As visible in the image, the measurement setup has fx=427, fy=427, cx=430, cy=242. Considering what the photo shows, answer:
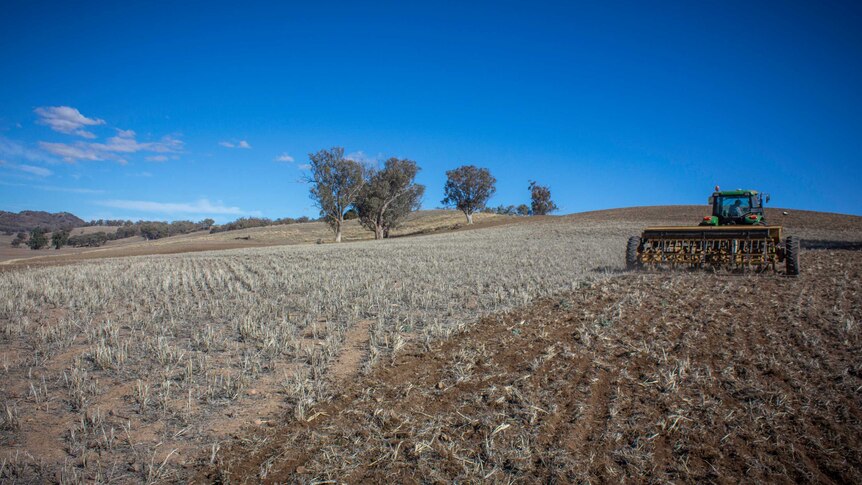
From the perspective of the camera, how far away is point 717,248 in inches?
589

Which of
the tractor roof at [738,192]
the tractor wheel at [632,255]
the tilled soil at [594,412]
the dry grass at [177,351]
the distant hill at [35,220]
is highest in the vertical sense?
the distant hill at [35,220]

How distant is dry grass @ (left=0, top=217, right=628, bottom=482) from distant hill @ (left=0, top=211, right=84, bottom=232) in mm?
103389

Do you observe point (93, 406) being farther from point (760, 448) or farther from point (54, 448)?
point (760, 448)

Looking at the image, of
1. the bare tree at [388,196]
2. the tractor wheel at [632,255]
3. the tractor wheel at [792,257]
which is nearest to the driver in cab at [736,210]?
the tractor wheel at [792,257]

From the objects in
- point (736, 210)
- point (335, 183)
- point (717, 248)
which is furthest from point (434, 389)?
point (335, 183)

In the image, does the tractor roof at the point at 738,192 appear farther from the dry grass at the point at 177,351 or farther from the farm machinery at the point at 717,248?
the dry grass at the point at 177,351

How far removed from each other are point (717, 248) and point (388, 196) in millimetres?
47108

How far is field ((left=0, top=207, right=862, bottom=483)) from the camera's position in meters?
3.72

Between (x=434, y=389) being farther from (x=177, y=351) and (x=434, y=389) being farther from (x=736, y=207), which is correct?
(x=736, y=207)

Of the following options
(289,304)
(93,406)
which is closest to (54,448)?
(93,406)

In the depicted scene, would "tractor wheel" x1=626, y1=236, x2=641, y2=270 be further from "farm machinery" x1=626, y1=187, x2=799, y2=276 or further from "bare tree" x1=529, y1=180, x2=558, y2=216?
"bare tree" x1=529, y1=180, x2=558, y2=216

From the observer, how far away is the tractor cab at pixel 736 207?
17.1m

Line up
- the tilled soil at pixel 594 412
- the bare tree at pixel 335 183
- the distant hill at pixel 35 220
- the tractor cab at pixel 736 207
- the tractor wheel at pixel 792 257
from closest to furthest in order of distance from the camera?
1. the tilled soil at pixel 594 412
2. the tractor wheel at pixel 792 257
3. the tractor cab at pixel 736 207
4. the bare tree at pixel 335 183
5. the distant hill at pixel 35 220

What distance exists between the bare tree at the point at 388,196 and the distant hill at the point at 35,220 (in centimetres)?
7565
